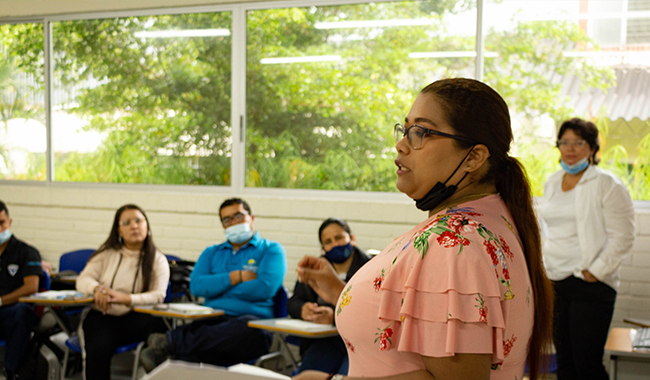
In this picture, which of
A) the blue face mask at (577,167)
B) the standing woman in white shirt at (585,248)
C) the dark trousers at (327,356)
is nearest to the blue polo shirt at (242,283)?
the dark trousers at (327,356)

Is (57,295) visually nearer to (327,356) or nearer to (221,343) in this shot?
(221,343)

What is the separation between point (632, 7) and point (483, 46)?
0.95m

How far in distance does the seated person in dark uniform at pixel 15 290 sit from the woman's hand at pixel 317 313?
184cm

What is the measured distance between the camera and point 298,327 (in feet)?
9.63

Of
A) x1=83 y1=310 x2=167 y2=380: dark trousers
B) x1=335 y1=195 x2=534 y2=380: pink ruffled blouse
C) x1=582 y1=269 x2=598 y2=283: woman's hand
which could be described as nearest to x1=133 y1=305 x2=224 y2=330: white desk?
x1=83 y1=310 x2=167 y2=380: dark trousers

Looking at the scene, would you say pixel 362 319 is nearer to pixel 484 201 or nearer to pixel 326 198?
pixel 484 201

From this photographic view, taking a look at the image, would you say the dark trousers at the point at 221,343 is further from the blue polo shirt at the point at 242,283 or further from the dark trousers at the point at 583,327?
the dark trousers at the point at 583,327

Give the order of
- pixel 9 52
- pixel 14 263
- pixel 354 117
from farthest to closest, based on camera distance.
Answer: pixel 9 52
pixel 354 117
pixel 14 263

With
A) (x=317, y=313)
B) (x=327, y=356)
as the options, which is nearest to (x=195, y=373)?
(x=327, y=356)

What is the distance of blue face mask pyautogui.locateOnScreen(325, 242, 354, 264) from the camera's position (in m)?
3.45

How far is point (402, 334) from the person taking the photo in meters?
0.98

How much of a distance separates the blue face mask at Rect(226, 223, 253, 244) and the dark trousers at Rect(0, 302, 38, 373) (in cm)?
139

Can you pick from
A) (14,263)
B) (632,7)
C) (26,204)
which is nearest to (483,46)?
(632,7)

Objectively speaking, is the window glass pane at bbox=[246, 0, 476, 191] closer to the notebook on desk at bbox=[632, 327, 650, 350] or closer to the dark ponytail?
the notebook on desk at bbox=[632, 327, 650, 350]
